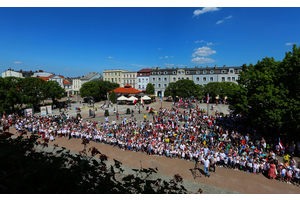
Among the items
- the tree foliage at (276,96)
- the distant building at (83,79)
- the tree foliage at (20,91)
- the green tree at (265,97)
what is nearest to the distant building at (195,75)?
the distant building at (83,79)

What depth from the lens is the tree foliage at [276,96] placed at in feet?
50.8

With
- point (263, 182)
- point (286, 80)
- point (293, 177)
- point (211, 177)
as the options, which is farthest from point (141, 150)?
point (286, 80)

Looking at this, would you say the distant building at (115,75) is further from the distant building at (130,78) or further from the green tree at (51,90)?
the green tree at (51,90)

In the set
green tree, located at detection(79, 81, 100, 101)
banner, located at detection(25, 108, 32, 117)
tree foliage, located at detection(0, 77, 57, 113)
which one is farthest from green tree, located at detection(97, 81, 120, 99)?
banner, located at detection(25, 108, 32, 117)

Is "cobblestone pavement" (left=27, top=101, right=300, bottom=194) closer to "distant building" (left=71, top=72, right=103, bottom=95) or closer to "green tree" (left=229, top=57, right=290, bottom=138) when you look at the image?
"green tree" (left=229, top=57, right=290, bottom=138)

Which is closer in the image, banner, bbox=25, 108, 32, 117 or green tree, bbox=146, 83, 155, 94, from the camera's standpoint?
banner, bbox=25, 108, 32, 117

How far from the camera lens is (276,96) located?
637 inches

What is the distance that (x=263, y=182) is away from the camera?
462 inches

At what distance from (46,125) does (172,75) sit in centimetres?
5571

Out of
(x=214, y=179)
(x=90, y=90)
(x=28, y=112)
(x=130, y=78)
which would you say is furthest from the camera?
(x=130, y=78)

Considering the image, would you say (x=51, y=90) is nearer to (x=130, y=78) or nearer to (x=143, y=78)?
(x=130, y=78)

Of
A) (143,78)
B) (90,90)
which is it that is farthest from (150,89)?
(90,90)

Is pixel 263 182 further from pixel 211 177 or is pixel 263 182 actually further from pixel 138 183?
pixel 138 183

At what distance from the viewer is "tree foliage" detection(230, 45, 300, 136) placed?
15469 mm
